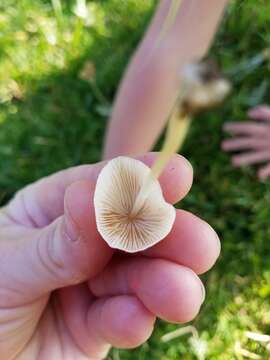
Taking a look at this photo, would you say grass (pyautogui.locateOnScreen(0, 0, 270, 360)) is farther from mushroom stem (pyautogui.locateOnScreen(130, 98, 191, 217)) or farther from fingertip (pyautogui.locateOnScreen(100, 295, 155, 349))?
mushroom stem (pyautogui.locateOnScreen(130, 98, 191, 217))

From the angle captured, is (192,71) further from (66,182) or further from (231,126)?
(231,126)

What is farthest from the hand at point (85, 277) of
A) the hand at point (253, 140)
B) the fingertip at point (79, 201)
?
the hand at point (253, 140)

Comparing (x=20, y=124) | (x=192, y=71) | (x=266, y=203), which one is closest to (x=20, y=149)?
(x=20, y=124)

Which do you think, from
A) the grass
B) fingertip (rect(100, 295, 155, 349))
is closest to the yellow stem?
fingertip (rect(100, 295, 155, 349))

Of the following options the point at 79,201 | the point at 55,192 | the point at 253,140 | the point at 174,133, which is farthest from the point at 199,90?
the point at 253,140

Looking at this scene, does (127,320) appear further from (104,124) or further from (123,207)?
(104,124)
